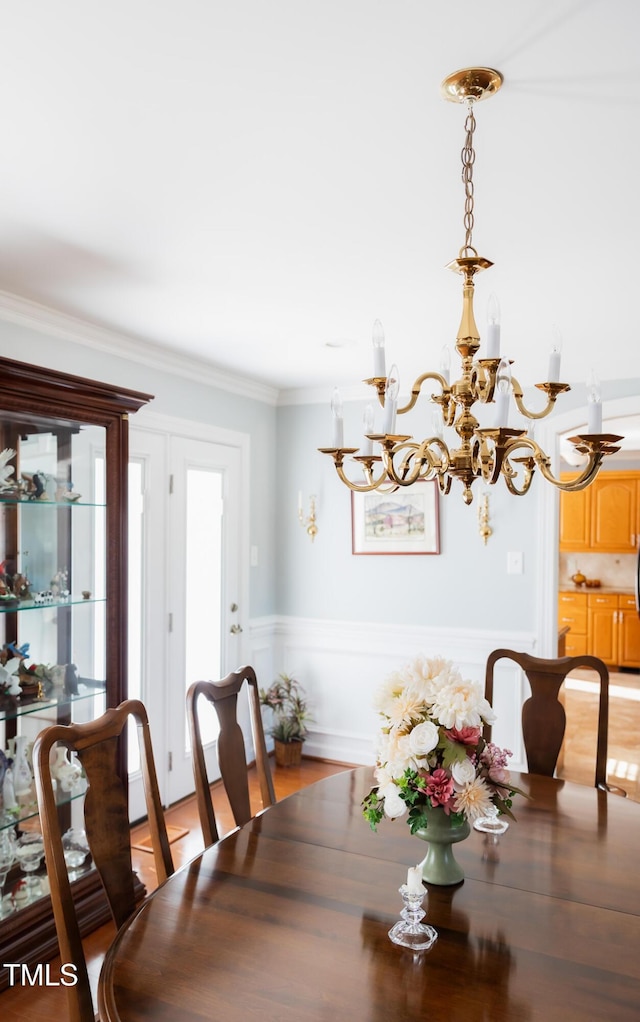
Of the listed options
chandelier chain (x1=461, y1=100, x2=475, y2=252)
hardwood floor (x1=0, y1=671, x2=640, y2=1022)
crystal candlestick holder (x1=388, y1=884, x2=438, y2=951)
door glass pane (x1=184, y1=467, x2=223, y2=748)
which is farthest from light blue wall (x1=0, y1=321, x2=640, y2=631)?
crystal candlestick holder (x1=388, y1=884, x2=438, y2=951)

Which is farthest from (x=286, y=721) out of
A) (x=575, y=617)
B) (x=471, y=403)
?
(x=575, y=617)

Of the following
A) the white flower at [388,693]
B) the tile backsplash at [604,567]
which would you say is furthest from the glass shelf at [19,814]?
the tile backsplash at [604,567]

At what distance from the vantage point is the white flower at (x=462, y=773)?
1504 millimetres

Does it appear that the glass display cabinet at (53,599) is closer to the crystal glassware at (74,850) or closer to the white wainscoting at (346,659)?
the crystal glassware at (74,850)

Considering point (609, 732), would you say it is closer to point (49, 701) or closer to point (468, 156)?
point (49, 701)

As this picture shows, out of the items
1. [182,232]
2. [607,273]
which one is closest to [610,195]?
[607,273]

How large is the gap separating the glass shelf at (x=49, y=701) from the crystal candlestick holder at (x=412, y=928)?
5.55 ft

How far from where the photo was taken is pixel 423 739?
1491mm

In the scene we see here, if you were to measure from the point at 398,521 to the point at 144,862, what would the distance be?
96.0 inches

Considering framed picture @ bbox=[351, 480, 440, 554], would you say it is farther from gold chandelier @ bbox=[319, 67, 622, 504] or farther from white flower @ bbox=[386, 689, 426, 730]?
white flower @ bbox=[386, 689, 426, 730]

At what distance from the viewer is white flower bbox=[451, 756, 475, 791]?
1.50m

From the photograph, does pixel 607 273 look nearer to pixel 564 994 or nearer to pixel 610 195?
pixel 610 195

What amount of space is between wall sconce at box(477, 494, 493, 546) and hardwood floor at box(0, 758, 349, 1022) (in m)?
1.80

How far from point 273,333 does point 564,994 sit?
2808 millimetres
